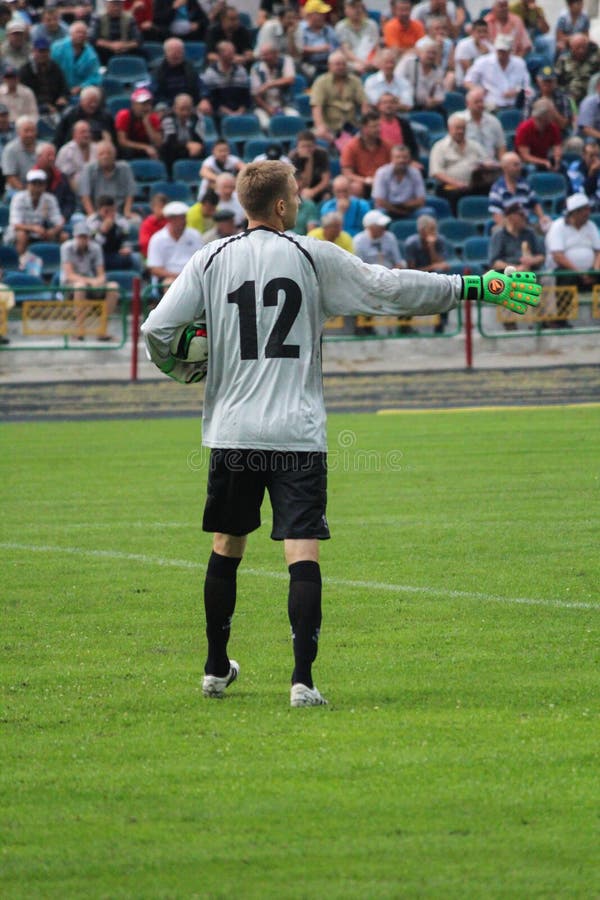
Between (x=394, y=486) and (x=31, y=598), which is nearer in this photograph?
(x=31, y=598)

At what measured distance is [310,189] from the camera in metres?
21.8

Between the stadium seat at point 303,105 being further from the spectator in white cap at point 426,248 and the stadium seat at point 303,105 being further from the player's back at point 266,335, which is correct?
the player's back at point 266,335

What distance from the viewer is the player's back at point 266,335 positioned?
5.61 m

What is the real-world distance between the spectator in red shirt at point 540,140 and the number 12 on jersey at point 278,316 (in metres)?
18.9

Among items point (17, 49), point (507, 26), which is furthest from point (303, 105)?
point (17, 49)

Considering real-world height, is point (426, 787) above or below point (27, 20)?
below

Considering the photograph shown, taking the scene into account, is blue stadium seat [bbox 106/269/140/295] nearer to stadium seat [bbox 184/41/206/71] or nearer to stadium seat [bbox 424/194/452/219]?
stadium seat [bbox 424/194/452/219]

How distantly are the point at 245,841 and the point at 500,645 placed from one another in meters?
2.63

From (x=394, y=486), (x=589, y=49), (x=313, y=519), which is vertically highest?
(x=589, y=49)

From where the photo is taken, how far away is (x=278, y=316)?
5.61 m

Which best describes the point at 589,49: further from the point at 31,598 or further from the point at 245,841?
the point at 245,841

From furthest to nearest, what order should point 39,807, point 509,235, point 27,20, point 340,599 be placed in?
point 27,20 → point 509,235 → point 340,599 → point 39,807

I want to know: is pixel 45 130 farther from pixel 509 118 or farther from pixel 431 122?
pixel 509 118

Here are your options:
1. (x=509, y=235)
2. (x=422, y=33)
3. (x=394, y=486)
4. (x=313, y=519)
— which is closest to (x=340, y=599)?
(x=313, y=519)
